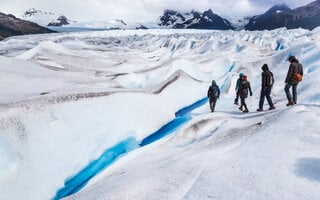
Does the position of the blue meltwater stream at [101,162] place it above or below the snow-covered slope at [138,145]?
below

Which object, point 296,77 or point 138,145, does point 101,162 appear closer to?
point 138,145

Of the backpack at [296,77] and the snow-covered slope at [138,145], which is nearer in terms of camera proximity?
the snow-covered slope at [138,145]

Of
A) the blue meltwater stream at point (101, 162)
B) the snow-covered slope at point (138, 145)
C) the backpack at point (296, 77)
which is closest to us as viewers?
the snow-covered slope at point (138, 145)

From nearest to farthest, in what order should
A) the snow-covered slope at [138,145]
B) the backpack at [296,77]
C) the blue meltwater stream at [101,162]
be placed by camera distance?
the snow-covered slope at [138,145], the blue meltwater stream at [101,162], the backpack at [296,77]

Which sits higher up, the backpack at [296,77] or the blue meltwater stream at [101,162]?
the backpack at [296,77]

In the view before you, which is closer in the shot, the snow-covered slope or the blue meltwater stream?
the snow-covered slope

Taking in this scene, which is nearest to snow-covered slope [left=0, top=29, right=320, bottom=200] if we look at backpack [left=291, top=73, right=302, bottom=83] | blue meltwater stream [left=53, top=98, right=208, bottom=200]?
blue meltwater stream [left=53, top=98, right=208, bottom=200]

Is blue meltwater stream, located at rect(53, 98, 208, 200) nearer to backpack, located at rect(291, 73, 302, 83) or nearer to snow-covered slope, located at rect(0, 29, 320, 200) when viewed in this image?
snow-covered slope, located at rect(0, 29, 320, 200)

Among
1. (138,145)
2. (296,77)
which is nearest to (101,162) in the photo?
(138,145)

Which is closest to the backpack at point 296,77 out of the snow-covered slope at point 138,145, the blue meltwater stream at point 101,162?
the snow-covered slope at point 138,145

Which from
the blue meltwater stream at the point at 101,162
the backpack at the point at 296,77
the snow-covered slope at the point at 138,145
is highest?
the backpack at the point at 296,77

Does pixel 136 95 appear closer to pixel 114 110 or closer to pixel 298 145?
pixel 114 110

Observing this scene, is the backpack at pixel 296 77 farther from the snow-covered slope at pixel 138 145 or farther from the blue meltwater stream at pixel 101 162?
the blue meltwater stream at pixel 101 162

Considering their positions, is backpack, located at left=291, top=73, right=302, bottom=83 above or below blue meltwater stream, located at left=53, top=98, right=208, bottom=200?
above
